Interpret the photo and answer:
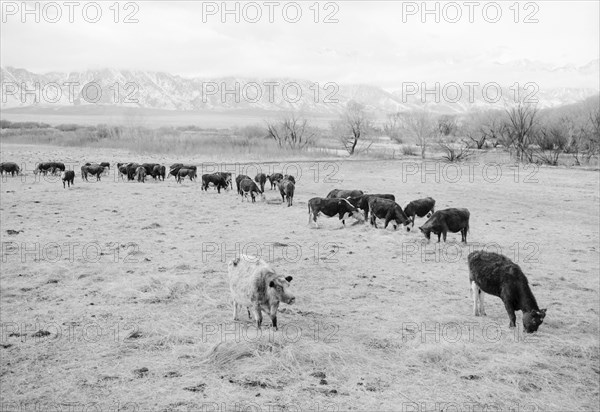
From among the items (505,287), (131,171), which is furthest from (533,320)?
(131,171)

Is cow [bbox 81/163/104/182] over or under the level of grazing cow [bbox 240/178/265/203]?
over

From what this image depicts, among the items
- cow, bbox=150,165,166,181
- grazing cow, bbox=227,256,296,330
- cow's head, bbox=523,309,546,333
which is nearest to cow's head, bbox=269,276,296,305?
grazing cow, bbox=227,256,296,330

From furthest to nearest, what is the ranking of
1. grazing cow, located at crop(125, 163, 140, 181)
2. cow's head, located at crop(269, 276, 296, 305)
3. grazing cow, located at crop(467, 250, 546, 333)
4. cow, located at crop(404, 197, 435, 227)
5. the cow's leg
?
1. grazing cow, located at crop(125, 163, 140, 181)
2. cow, located at crop(404, 197, 435, 227)
3. grazing cow, located at crop(467, 250, 546, 333)
4. the cow's leg
5. cow's head, located at crop(269, 276, 296, 305)

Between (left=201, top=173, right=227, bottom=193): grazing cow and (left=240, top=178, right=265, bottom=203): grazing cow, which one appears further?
(left=201, top=173, right=227, bottom=193): grazing cow

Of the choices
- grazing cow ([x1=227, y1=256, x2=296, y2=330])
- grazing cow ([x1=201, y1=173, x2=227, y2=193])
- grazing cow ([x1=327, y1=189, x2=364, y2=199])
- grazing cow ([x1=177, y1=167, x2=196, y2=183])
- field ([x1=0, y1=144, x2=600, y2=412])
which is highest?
grazing cow ([x1=177, y1=167, x2=196, y2=183])

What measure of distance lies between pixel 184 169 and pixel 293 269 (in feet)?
68.4

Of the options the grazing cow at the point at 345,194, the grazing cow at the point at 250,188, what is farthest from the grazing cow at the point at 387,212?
the grazing cow at the point at 250,188

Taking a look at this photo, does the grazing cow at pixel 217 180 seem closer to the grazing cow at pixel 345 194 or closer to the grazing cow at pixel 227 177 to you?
the grazing cow at pixel 227 177

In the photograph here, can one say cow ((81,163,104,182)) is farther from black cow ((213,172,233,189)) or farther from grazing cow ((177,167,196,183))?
black cow ((213,172,233,189))

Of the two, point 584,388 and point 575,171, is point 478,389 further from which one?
point 575,171

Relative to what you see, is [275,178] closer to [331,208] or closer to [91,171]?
[331,208]

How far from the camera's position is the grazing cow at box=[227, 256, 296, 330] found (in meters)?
7.74

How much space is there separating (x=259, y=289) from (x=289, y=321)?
94 cm

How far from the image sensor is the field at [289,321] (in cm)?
637
